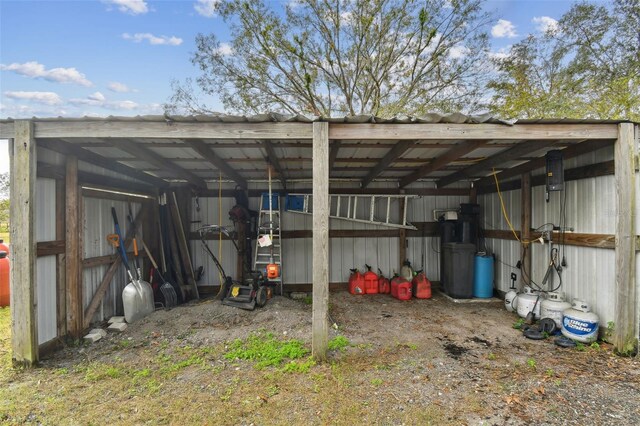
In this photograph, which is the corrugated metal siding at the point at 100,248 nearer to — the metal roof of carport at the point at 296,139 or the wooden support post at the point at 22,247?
the metal roof of carport at the point at 296,139

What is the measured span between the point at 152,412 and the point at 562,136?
4319 mm

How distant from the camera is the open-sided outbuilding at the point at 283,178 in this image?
2719 millimetres

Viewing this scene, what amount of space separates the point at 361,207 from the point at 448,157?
2531 mm

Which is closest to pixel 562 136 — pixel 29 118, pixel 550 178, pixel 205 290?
pixel 550 178

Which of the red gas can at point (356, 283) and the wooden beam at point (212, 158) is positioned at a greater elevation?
the wooden beam at point (212, 158)

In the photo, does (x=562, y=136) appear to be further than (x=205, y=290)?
No

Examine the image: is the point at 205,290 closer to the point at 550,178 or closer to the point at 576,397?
the point at 576,397

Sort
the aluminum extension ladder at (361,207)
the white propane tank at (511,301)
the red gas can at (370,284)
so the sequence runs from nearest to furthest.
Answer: the white propane tank at (511,301) → the aluminum extension ladder at (361,207) → the red gas can at (370,284)

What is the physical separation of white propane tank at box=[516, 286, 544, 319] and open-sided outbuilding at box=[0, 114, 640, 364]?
0.37 m

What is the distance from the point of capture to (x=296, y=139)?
→ 9.97 feet

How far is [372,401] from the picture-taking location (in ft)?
7.20

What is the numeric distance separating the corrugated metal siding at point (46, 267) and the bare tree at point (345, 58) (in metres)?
6.76

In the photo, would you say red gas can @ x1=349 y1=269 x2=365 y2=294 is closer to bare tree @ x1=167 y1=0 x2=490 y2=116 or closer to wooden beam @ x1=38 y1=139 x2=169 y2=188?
wooden beam @ x1=38 y1=139 x2=169 y2=188

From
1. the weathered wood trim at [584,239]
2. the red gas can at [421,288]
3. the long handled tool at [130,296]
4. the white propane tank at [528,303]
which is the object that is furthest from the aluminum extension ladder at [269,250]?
the weathered wood trim at [584,239]
